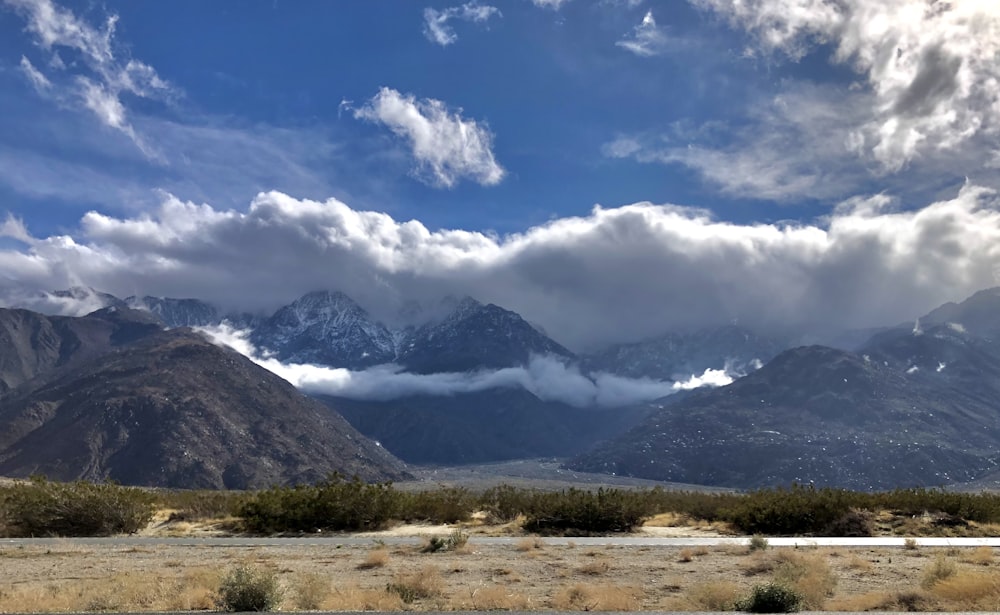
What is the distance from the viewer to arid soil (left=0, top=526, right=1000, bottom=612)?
16.6 m

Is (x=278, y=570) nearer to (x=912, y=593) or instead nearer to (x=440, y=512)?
(x=912, y=593)

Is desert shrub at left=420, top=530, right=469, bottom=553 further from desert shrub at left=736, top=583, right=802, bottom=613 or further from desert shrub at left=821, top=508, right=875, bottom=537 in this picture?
desert shrub at left=821, top=508, right=875, bottom=537

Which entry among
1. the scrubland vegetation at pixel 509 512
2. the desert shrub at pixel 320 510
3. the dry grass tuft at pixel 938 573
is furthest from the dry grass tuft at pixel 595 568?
the desert shrub at pixel 320 510

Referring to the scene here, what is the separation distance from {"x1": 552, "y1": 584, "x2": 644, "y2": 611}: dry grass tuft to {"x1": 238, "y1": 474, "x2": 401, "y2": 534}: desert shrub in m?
23.2

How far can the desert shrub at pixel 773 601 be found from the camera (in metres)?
14.5

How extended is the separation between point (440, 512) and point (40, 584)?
24492 mm

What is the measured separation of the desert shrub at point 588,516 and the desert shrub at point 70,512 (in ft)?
67.6

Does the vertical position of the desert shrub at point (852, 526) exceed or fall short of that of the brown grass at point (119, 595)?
it exceeds it

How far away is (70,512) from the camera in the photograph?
125 ft

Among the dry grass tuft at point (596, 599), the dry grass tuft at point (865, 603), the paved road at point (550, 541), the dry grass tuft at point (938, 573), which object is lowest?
the paved road at point (550, 541)

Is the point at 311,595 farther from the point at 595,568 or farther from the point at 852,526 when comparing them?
the point at 852,526

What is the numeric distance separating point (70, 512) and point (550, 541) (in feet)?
79.3

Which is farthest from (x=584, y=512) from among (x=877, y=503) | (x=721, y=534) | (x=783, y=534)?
(x=877, y=503)

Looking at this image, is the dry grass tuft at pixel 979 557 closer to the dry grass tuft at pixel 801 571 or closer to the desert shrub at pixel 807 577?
the dry grass tuft at pixel 801 571
